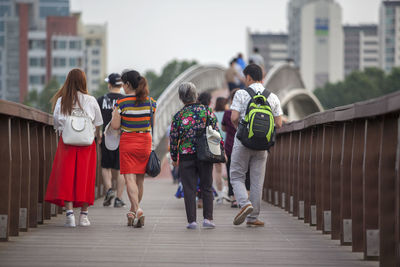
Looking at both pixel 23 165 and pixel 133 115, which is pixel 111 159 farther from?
pixel 23 165

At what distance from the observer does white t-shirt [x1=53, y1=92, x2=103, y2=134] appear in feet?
32.5

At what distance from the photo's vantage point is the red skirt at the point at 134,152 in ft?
33.7

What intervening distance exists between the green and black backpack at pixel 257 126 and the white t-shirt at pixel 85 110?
155 cm

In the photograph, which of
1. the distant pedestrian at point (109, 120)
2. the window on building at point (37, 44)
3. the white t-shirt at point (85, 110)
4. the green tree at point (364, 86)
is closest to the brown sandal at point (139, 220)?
the white t-shirt at point (85, 110)

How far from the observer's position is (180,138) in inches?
400

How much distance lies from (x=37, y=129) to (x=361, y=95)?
13359cm

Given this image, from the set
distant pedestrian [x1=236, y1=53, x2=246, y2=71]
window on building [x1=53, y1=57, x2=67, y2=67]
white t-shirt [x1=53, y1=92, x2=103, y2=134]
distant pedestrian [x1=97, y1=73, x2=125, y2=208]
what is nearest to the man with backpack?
white t-shirt [x1=53, y1=92, x2=103, y2=134]

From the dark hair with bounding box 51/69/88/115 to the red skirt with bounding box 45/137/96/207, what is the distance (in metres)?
0.37

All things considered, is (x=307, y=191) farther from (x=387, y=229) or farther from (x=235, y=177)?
(x=387, y=229)

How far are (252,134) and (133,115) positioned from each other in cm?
135

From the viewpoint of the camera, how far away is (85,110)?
10023 mm

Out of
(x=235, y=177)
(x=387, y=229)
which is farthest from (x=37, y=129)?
(x=387, y=229)

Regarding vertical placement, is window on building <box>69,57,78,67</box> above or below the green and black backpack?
above

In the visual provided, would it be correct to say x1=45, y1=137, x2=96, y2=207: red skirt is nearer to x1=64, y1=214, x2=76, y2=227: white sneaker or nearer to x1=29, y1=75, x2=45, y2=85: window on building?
x1=64, y1=214, x2=76, y2=227: white sneaker
